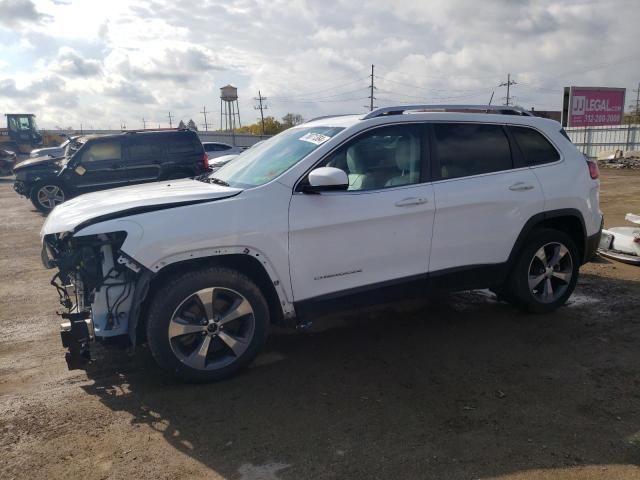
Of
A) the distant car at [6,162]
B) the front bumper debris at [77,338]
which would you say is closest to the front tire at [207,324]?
the front bumper debris at [77,338]

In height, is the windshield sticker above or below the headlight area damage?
above

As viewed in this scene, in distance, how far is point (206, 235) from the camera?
3525mm

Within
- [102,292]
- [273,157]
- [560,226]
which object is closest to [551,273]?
[560,226]

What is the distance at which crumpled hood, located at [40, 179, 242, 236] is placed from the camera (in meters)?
3.54

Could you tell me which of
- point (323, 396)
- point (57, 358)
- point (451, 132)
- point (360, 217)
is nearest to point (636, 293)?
point (451, 132)

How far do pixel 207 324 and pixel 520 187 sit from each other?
299 centimetres

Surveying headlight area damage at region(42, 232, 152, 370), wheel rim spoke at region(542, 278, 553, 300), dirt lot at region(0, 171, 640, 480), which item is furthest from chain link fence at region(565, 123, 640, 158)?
headlight area damage at region(42, 232, 152, 370)

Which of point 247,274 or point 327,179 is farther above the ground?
point 327,179

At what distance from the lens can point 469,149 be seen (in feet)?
14.9

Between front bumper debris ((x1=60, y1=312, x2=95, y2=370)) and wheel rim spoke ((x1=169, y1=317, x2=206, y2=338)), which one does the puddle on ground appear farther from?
front bumper debris ((x1=60, y1=312, x2=95, y2=370))

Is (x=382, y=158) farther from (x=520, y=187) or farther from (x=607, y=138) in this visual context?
(x=607, y=138)

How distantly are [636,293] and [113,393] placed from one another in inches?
214

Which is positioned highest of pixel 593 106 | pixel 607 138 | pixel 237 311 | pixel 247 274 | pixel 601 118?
pixel 593 106

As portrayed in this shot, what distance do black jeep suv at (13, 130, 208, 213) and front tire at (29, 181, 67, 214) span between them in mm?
836
